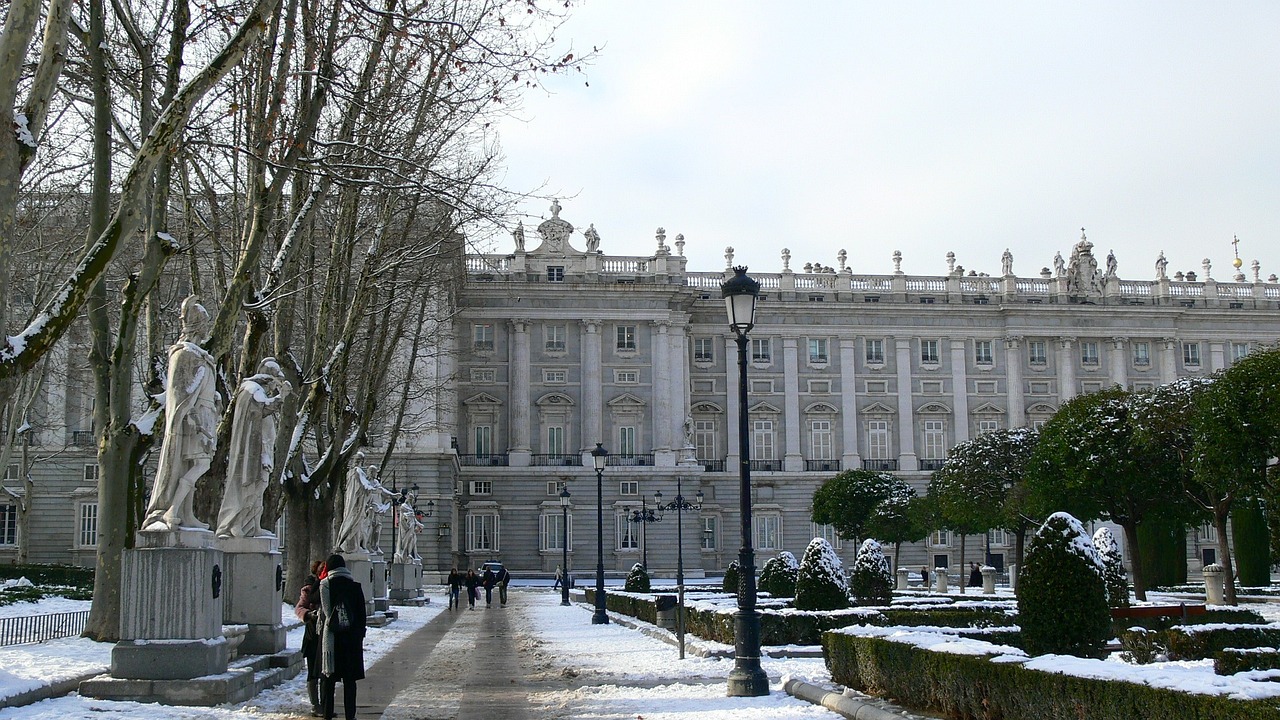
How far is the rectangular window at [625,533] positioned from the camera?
64875 mm

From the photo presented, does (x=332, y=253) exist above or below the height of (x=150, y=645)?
above

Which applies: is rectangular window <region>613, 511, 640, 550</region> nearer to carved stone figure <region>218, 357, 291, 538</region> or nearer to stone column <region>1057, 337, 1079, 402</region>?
stone column <region>1057, 337, 1079, 402</region>

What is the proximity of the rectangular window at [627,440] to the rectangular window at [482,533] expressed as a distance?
743 centimetres

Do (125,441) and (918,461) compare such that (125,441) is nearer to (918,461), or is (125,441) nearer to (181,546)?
(181,546)

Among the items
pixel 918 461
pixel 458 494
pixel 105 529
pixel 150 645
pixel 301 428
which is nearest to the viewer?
pixel 150 645

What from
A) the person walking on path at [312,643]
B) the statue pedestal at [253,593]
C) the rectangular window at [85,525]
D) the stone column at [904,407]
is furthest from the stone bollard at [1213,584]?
the rectangular window at [85,525]

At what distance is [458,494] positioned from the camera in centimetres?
6519

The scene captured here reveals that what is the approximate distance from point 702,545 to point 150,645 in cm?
5559

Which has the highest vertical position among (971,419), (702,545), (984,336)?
(984,336)

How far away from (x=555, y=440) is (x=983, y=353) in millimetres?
24499

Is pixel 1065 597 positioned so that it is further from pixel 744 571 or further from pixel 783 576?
pixel 783 576

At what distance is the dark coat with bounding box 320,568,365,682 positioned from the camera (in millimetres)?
10359

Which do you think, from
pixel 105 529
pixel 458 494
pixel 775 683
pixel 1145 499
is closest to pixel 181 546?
pixel 105 529

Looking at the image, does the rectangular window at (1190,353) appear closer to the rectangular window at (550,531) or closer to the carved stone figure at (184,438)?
the rectangular window at (550,531)
